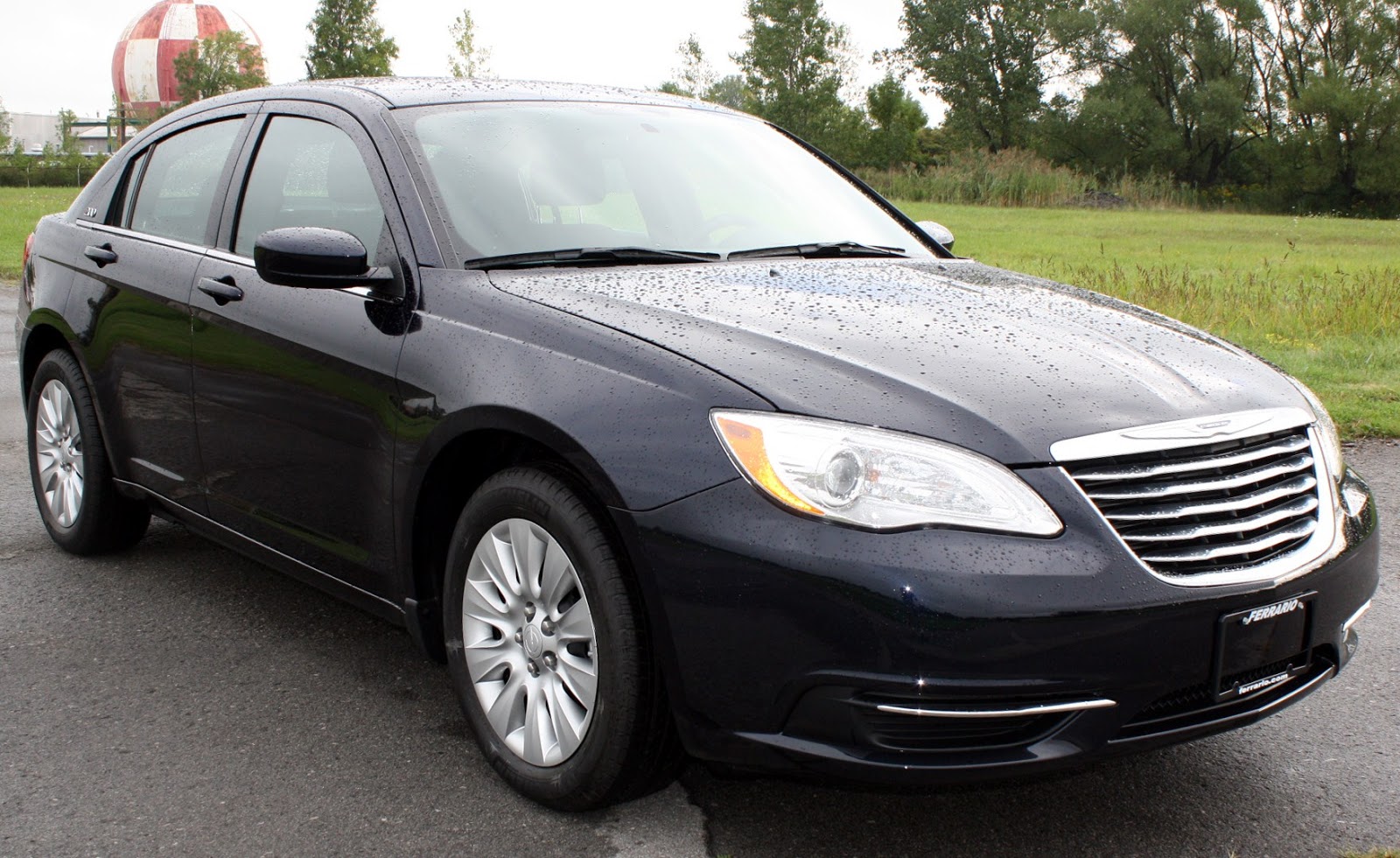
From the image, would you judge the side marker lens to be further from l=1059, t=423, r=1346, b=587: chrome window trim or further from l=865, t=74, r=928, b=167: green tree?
l=865, t=74, r=928, b=167: green tree

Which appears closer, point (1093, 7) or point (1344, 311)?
point (1344, 311)

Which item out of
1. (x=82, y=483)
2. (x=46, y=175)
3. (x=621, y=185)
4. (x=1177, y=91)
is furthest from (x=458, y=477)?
(x=1177, y=91)

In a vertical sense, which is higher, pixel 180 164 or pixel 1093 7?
pixel 1093 7

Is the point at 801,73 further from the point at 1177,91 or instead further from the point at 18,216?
the point at 18,216

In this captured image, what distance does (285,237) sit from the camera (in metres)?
3.23

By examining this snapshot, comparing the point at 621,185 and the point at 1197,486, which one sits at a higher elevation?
the point at 621,185

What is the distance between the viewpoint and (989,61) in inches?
3127

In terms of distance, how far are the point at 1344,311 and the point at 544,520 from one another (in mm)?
9472

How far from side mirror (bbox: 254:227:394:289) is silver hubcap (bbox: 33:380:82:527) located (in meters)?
1.87

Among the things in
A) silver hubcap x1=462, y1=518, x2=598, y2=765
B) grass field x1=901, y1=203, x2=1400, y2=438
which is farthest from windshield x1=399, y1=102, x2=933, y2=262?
grass field x1=901, y1=203, x2=1400, y2=438

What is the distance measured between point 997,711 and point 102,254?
3518mm

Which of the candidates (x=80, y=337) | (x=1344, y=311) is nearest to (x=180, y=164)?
(x=80, y=337)

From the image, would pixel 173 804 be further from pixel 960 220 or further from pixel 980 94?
pixel 980 94

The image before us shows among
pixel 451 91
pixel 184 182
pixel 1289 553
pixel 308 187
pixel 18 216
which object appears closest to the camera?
pixel 1289 553
